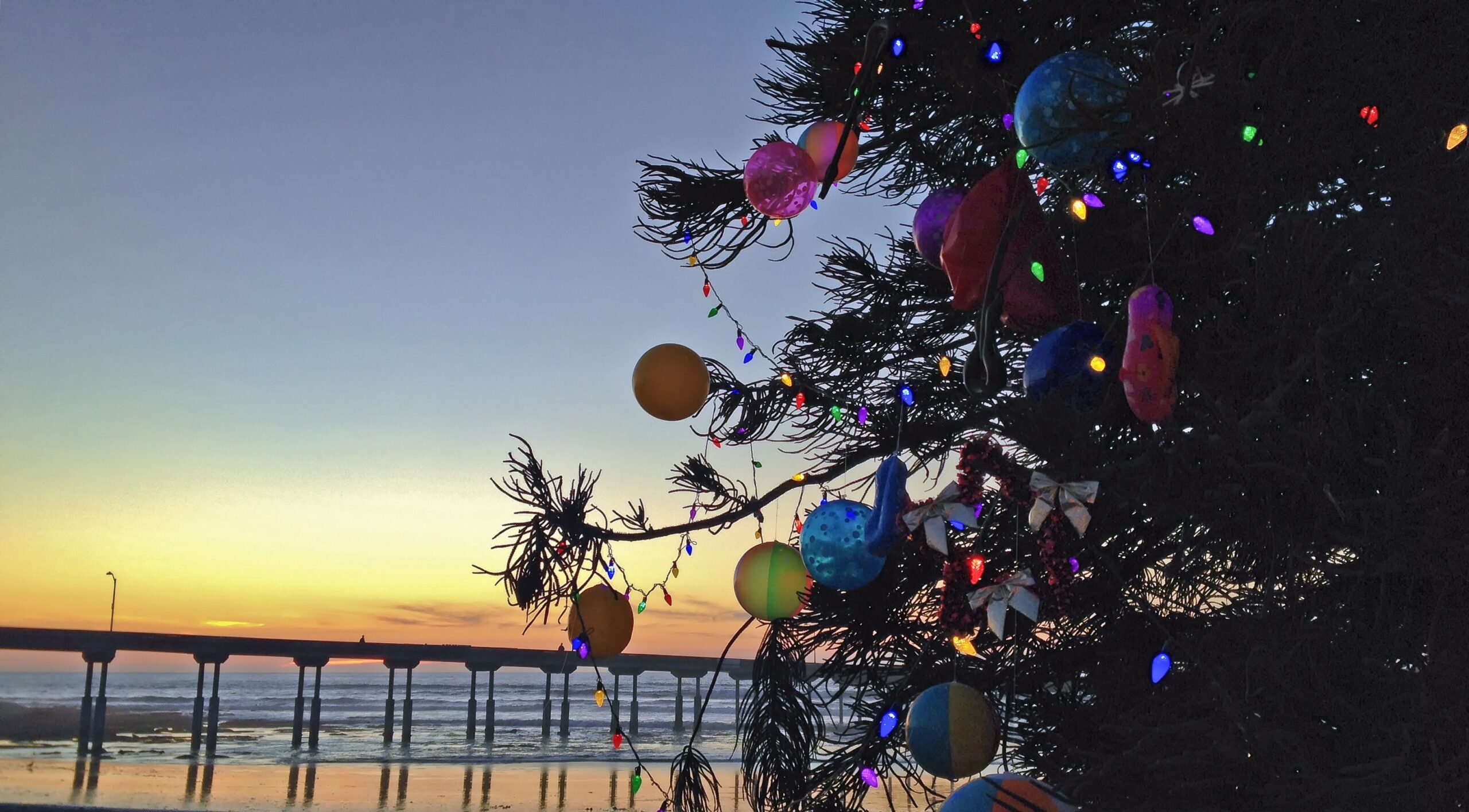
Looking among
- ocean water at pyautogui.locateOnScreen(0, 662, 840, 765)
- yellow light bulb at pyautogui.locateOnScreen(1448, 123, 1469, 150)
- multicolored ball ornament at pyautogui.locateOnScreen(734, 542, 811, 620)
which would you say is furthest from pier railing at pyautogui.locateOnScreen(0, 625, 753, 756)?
yellow light bulb at pyautogui.locateOnScreen(1448, 123, 1469, 150)

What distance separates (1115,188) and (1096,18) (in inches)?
21.0

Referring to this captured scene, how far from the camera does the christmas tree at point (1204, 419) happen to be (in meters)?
1.13

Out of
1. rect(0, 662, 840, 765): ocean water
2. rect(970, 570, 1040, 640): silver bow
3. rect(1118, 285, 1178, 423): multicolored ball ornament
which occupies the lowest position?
rect(0, 662, 840, 765): ocean water

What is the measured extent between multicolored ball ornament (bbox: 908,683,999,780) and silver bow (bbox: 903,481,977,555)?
0.36 m

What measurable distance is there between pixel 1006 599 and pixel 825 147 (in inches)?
58.8

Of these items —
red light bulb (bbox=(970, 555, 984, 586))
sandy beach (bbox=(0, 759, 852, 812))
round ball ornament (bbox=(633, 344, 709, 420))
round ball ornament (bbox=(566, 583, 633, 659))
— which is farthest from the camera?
sandy beach (bbox=(0, 759, 852, 812))

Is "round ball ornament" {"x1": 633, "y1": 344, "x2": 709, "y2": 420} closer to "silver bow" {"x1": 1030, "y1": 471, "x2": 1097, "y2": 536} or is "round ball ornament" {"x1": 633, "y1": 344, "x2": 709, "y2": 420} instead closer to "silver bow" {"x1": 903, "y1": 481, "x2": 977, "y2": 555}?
"silver bow" {"x1": 903, "y1": 481, "x2": 977, "y2": 555}

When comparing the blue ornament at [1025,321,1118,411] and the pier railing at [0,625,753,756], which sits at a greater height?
the blue ornament at [1025,321,1118,411]

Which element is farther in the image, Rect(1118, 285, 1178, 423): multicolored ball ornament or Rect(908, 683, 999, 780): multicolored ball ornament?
Rect(908, 683, 999, 780): multicolored ball ornament

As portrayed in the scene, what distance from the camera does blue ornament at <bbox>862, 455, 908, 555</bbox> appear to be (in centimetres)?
189

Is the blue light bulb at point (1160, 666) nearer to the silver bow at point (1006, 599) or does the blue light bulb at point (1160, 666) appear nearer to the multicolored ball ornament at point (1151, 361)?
the silver bow at point (1006, 599)

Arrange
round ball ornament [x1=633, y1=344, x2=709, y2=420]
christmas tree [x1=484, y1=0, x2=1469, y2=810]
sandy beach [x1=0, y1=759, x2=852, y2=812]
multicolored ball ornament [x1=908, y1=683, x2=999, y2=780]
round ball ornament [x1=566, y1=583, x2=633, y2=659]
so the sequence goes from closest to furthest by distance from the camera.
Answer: christmas tree [x1=484, y1=0, x2=1469, y2=810] → multicolored ball ornament [x1=908, y1=683, x2=999, y2=780] → round ball ornament [x1=566, y1=583, x2=633, y2=659] → round ball ornament [x1=633, y1=344, x2=709, y2=420] → sandy beach [x1=0, y1=759, x2=852, y2=812]

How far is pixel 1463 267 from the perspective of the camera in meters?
1.13

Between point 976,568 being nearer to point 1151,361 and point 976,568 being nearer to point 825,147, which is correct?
point 1151,361
